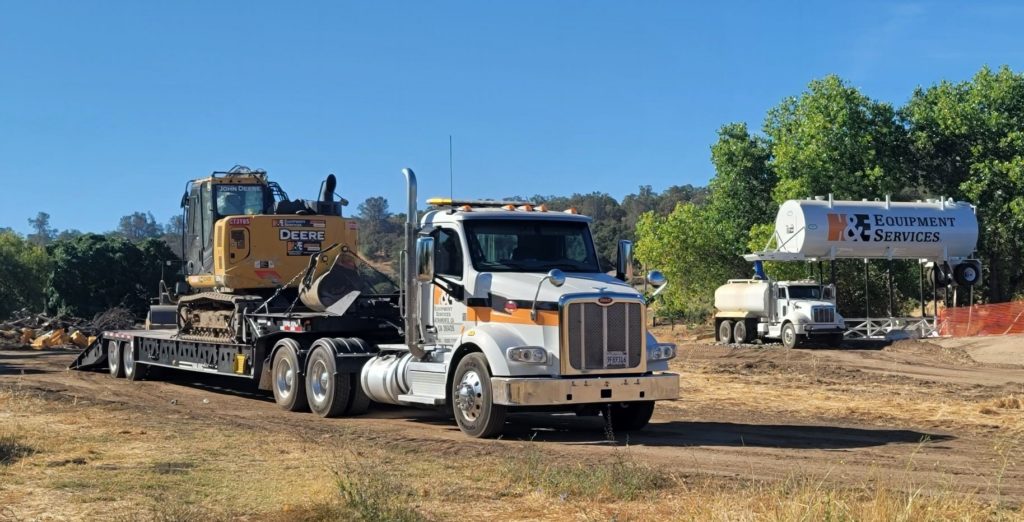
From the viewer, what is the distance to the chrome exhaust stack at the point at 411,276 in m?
15.0

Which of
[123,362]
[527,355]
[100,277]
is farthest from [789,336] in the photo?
[100,277]

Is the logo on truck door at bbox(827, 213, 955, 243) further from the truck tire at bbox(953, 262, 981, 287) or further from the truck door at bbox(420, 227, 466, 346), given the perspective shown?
the truck door at bbox(420, 227, 466, 346)

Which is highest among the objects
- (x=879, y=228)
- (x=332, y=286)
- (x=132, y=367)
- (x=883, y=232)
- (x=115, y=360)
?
(x=879, y=228)

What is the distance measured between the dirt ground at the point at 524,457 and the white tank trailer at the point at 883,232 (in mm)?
18719

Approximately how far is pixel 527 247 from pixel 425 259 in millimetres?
1377

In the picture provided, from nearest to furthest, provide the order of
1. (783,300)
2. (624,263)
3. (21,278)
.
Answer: (624,263), (783,300), (21,278)

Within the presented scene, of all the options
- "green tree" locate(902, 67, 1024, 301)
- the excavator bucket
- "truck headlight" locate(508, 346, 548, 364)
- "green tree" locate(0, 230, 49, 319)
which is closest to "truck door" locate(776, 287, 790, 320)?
"green tree" locate(902, 67, 1024, 301)

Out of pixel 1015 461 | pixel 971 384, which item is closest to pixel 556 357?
pixel 1015 461

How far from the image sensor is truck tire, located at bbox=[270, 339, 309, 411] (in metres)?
17.5

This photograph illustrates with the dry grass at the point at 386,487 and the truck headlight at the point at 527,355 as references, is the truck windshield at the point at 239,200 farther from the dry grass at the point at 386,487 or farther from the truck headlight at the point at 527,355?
the truck headlight at the point at 527,355

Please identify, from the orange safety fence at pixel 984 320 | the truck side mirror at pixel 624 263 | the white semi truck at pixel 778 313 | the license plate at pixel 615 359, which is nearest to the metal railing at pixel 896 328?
the orange safety fence at pixel 984 320

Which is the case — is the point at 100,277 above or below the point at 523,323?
above

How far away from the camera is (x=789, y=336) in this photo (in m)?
39.0

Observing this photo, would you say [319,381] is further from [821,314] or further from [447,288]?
[821,314]
